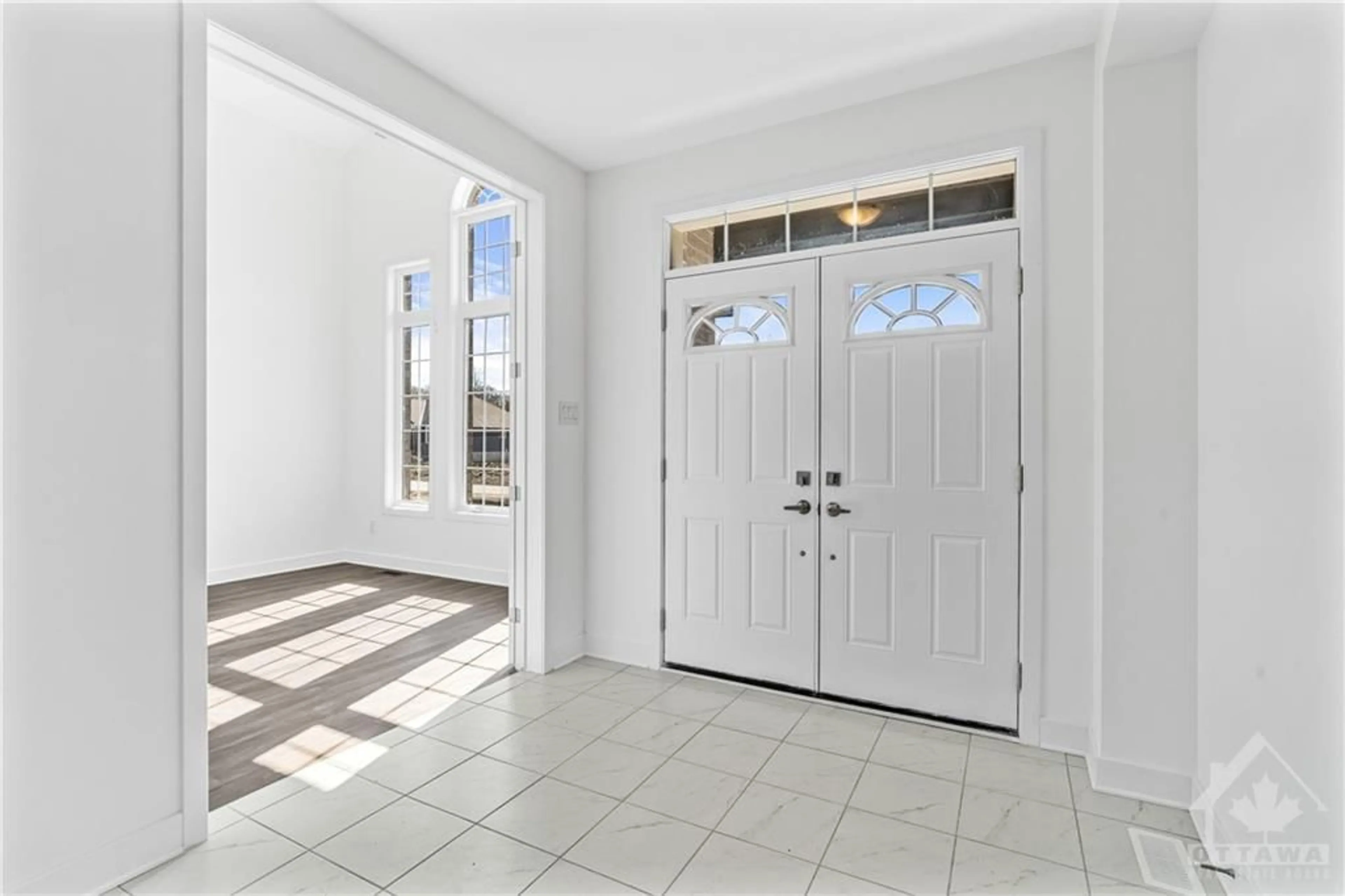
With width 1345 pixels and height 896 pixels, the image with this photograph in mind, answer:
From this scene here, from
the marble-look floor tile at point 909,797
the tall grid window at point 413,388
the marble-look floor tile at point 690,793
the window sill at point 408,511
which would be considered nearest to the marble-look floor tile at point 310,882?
the marble-look floor tile at point 690,793

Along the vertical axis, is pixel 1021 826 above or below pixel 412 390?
below

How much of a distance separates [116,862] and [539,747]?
4.43 feet

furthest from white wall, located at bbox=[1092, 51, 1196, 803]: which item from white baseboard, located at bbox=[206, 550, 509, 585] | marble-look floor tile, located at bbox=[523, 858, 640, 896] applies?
white baseboard, located at bbox=[206, 550, 509, 585]

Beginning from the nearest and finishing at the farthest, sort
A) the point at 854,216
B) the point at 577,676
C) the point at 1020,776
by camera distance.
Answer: the point at 1020,776 → the point at 854,216 → the point at 577,676

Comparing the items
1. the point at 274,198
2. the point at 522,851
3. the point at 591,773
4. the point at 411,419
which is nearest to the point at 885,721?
the point at 591,773

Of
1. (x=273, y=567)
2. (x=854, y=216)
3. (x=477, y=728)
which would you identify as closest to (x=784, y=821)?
(x=477, y=728)

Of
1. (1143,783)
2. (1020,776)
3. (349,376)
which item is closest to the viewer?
(1143,783)

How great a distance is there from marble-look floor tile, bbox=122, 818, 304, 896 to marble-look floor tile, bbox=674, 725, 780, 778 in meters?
1.41

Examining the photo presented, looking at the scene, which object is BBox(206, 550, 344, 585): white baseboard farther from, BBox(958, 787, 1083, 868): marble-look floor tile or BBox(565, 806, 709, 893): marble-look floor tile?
BBox(958, 787, 1083, 868): marble-look floor tile

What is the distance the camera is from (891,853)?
2.01 meters

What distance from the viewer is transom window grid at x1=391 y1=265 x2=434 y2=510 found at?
247 inches

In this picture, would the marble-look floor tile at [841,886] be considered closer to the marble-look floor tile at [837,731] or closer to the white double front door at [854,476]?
the marble-look floor tile at [837,731]

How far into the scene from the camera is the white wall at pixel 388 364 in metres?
5.92

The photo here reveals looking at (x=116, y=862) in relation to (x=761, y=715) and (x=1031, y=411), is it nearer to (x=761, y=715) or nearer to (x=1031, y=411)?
(x=761, y=715)
